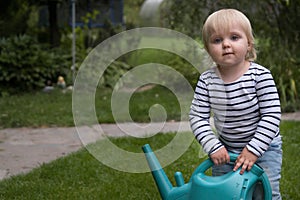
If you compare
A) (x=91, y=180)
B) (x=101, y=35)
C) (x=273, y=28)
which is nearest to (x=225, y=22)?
(x=91, y=180)

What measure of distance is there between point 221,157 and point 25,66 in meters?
6.15

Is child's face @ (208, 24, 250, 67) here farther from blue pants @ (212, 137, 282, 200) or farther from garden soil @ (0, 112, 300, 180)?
garden soil @ (0, 112, 300, 180)

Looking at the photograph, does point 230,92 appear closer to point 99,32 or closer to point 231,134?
point 231,134

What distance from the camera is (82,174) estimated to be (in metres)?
3.57

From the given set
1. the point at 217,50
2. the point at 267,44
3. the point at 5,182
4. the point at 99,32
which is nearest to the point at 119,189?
the point at 5,182

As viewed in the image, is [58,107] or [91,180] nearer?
[91,180]

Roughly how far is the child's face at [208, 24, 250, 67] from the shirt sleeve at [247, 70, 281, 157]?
5.1 inches

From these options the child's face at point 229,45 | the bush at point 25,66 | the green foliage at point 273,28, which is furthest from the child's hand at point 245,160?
the bush at point 25,66

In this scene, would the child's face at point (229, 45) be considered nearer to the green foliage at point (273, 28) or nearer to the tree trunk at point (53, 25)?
the green foliage at point (273, 28)

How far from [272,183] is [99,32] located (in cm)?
762

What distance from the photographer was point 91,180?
136 inches

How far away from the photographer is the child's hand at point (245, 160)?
2.01 meters

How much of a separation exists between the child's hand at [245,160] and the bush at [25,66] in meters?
5.80

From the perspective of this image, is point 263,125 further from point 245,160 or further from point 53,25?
point 53,25
